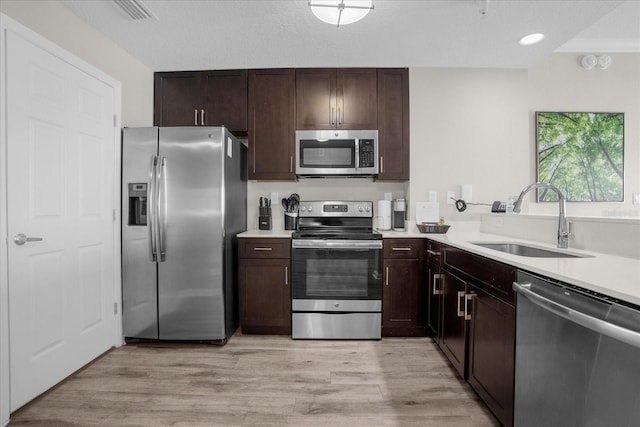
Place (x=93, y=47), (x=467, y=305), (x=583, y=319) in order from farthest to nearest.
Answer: (x=93, y=47) < (x=467, y=305) < (x=583, y=319)

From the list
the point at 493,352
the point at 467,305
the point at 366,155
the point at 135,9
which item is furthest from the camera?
the point at 366,155

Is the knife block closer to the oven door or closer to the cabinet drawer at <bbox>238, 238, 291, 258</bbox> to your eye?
the cabinet drawer at <bbox>238, 238, 291, 258</bbox>

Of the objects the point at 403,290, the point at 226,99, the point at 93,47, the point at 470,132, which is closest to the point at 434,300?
the point at 403,290

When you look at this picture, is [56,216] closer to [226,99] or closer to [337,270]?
[226,99]

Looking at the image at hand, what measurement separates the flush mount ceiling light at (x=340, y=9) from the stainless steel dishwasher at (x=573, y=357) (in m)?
1.83

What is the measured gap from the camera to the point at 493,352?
5.47 ft

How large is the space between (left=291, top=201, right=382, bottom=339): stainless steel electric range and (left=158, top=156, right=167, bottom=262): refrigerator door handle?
103cm

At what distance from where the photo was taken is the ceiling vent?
7.16ft

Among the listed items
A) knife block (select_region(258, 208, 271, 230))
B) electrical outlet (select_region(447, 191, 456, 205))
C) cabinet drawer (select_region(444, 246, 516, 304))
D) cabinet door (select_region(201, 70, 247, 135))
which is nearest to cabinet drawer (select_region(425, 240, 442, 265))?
cabinet drawer (select_region(444, 246, 516, 304))

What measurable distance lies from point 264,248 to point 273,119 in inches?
50.0

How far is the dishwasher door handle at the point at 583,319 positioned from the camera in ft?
2.89

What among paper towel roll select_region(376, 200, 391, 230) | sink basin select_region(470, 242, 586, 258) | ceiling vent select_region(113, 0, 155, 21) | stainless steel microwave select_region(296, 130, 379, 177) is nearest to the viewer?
sink basin select_region(470, 242, 586, 258)

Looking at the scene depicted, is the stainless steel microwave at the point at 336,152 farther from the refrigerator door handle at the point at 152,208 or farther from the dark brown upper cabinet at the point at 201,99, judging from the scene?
the refrigerator door handle at the point at 152,208

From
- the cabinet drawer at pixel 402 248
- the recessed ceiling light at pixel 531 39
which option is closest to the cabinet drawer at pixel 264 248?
the cabinet drawer at pixel 402 248
